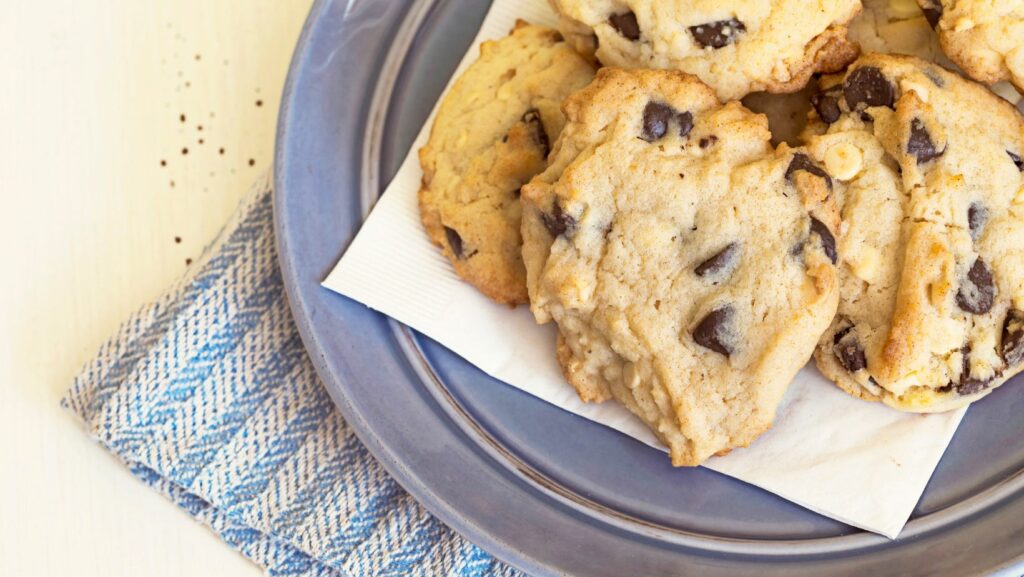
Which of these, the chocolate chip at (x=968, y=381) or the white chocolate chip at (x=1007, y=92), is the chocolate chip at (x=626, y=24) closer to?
the white chocolate chip at (x=1007, y=92)

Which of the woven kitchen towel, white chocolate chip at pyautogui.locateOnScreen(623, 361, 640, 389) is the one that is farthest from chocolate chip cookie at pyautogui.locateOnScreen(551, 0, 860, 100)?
the woven kitchen towel

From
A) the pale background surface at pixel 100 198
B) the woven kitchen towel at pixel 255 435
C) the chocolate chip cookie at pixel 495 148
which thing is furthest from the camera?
the pale background surface at pixel 100 198

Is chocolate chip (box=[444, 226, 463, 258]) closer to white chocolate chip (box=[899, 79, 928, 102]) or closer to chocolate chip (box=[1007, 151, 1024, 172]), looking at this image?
white chocolate chip (box=[899, 79, 928, 102])

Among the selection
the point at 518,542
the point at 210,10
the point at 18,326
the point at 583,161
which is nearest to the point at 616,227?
the point at 583,161

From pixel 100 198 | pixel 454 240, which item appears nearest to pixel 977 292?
pixel 454 240

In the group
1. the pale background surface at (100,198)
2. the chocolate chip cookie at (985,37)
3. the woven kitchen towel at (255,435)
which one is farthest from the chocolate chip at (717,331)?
the pale background surface at (100,198)

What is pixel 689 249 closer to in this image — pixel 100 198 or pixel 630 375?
pixel 630 375

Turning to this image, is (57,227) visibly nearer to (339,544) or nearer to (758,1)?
(339,544)
